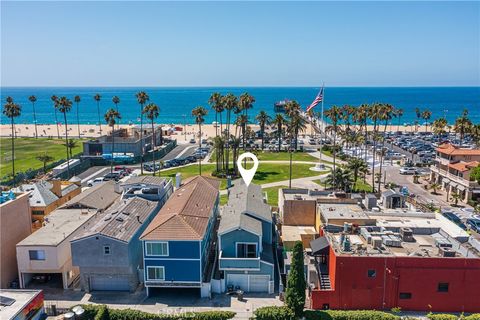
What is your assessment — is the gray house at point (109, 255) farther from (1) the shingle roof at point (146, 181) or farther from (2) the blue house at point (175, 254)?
(1) the shingle roof at point (146, 181)

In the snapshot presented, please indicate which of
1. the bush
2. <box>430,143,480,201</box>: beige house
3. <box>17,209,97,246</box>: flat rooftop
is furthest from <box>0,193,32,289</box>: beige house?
<box>430,143,480,201</box>: beige house

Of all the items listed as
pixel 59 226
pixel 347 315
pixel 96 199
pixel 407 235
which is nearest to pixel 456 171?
pixel 407 235

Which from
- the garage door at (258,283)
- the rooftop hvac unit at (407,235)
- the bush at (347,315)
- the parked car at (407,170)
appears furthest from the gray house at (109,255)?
the parked car at (407,170)

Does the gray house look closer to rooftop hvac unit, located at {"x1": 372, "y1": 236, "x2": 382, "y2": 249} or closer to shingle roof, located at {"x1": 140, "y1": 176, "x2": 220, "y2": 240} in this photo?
shingle roof, located at {"x1": 140, "y1": 176, "x2": 220, "y2": 240}

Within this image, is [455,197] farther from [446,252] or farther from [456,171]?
[446,252]

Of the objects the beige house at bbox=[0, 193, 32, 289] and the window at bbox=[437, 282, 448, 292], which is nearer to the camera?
the window at bbox=[437, 282, 448, 292]

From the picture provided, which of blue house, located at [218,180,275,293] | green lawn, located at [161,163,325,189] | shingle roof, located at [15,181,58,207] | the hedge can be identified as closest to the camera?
the hedge

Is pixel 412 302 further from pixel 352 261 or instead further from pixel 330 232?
pixel 330 232
